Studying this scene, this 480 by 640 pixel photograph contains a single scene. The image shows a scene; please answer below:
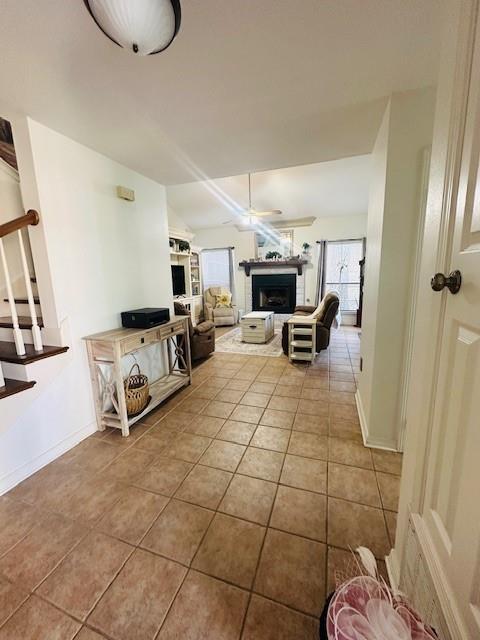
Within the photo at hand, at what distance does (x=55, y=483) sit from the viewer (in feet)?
5.46

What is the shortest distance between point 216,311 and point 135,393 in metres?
4.18

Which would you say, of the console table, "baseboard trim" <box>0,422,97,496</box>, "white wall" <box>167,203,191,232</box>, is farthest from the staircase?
"white wall" <box>167,203,191,232</box>

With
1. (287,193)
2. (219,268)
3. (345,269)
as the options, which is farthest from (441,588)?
(219,268)

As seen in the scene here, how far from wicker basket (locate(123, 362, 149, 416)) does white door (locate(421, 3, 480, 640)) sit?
2072mm

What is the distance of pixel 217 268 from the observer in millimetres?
6992

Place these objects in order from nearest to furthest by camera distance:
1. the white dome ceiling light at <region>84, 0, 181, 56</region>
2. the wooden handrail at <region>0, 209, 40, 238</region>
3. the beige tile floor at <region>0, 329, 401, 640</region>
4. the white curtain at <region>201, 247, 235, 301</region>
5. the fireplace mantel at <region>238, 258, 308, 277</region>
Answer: the white dome ceiling light at <region>84, 0, 181, 56</region> < the beige tile floor at <region>0, 329, 401, 640</region> < the wooden handrail at <region>0, 209, 40, 238</region> < the fireplace mantel at <region>238, 258, 308, 277</region> < the white curtain at <region>201, 247, 235, 301</region>

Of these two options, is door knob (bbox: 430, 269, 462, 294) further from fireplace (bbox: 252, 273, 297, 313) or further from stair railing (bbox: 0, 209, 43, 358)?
fireplace (bbox: 252, 273, 297, 313)

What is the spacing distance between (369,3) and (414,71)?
0.55 m

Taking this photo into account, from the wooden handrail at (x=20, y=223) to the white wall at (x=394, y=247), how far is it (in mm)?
2266

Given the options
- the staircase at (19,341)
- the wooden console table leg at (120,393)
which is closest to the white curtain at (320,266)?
the wooden console table leg at (120,393)

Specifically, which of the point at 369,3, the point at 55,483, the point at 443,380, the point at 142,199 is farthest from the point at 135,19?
the point at 55,483

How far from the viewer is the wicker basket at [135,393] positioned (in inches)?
87.7

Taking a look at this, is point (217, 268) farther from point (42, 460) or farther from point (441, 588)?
point (441, 588)

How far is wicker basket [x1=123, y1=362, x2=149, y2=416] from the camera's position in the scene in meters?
2.23
